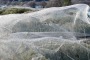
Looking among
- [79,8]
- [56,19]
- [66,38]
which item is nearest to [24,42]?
[66,38]

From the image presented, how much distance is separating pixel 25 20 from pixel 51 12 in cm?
94

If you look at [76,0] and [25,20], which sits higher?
[25,20]

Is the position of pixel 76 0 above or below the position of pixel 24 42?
below

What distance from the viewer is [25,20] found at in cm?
848

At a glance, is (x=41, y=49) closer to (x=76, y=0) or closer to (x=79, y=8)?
(x=79, y=8)

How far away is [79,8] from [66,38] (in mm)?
2333

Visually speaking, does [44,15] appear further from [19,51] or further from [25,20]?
[19,51]

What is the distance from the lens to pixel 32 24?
329 inches

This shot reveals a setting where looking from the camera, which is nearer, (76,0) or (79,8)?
(79,8)

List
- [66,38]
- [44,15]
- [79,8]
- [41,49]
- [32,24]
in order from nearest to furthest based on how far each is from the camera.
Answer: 1. [41,49]
2. [66,38]
3. [32,24]
4. [44,15]
5. [79,8]


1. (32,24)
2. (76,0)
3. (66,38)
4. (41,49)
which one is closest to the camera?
(41,49)

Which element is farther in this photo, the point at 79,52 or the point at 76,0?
the point at 76,0

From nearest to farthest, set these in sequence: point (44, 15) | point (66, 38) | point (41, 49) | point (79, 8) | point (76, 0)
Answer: point (41, 49)
point (66, 38)
point (44, 15)
point (79, 8)
point (76, 0)

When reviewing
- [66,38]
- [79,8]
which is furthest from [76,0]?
[66,38]
